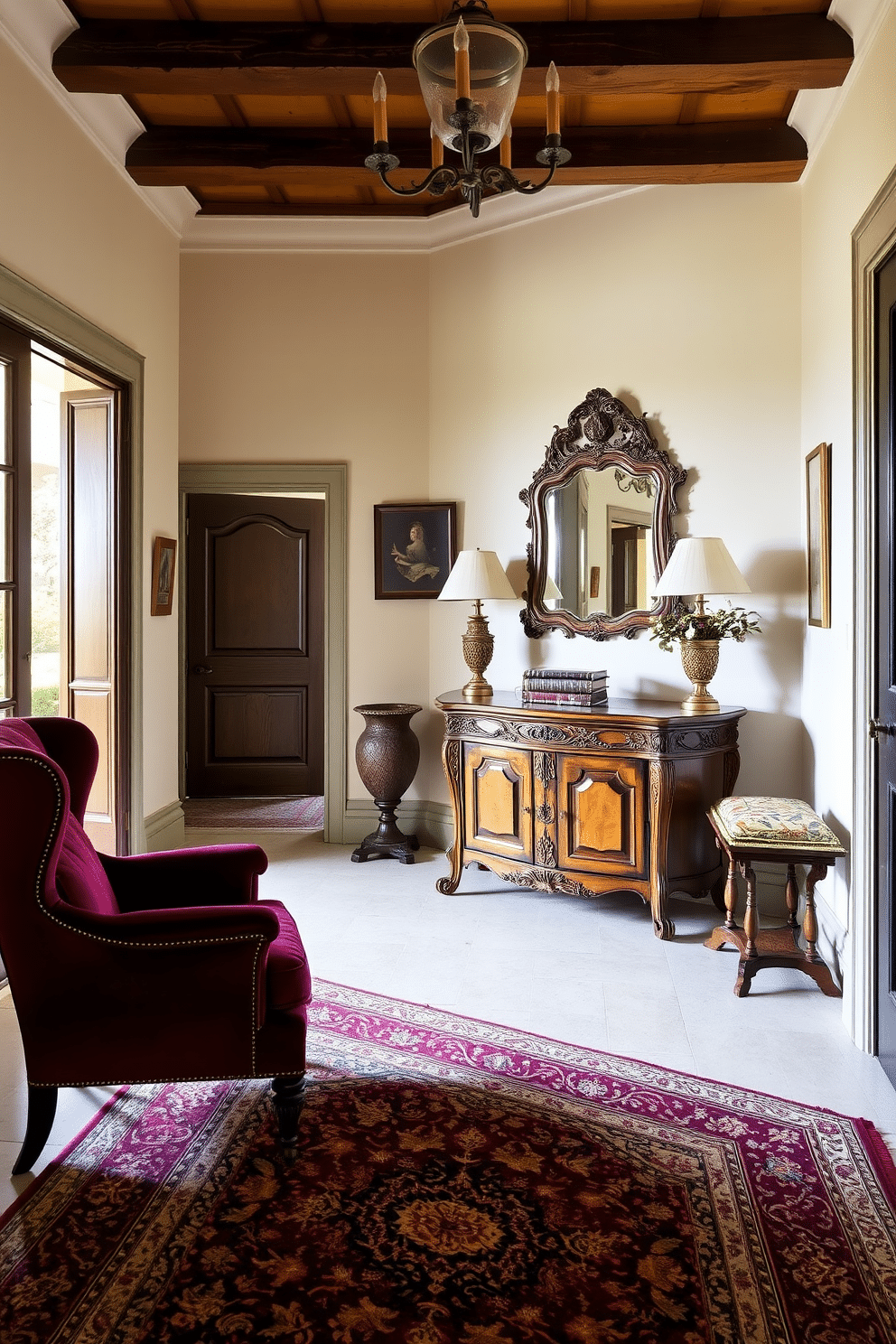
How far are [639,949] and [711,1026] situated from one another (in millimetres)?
769

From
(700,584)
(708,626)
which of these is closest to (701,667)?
(708,626)

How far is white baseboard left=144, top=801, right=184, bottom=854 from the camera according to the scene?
15.5ft

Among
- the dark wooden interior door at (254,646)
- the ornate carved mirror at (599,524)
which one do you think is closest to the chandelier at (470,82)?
the ornate carved mirror at (599,524)

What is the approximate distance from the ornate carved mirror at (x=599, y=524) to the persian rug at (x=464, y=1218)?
2458mm

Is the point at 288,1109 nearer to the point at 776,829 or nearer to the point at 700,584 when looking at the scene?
the point at 776,829

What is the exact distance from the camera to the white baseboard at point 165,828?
4.71 m

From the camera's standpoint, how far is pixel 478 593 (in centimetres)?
459

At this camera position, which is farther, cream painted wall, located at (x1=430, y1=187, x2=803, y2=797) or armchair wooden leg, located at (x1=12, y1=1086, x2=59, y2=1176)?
cream painted wall, located at (x1=430, y1=187, x2=803, y2=797)

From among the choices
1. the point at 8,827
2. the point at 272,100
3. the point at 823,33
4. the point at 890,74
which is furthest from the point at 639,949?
the point at 272,100

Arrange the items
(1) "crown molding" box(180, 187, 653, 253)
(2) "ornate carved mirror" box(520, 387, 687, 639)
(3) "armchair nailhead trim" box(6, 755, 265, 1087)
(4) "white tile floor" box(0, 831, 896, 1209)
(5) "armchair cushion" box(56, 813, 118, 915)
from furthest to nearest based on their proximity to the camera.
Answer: (1) "crown molding" box(180, 187, 653, 253) < (2) "ornate carved mirror" box(520, 387, 687, 639) < (4) "white tile floor" box(0, 831, 896, 1209) < (5) "armchair cushion" box(56, 813, 118, 915) < (3) "armchair nailhead trim" box(6, 755, 265, 1087)

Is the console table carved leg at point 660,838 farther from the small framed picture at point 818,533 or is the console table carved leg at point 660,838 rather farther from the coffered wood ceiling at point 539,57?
the coffered wood ceiling at point 539,57

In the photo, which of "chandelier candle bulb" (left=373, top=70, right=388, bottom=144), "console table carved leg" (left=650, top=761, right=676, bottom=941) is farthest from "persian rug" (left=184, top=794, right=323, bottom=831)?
"chandelier candle bulb" (left=373, top=70, right=388, bottom=144)

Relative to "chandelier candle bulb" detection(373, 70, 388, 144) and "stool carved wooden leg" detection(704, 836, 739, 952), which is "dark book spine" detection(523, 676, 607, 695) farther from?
"chandelier candle bulb" detection(373, 70, 388, 144)

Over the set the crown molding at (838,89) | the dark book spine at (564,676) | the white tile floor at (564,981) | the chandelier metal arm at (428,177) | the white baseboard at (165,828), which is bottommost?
the white tile floor at (564,981)
